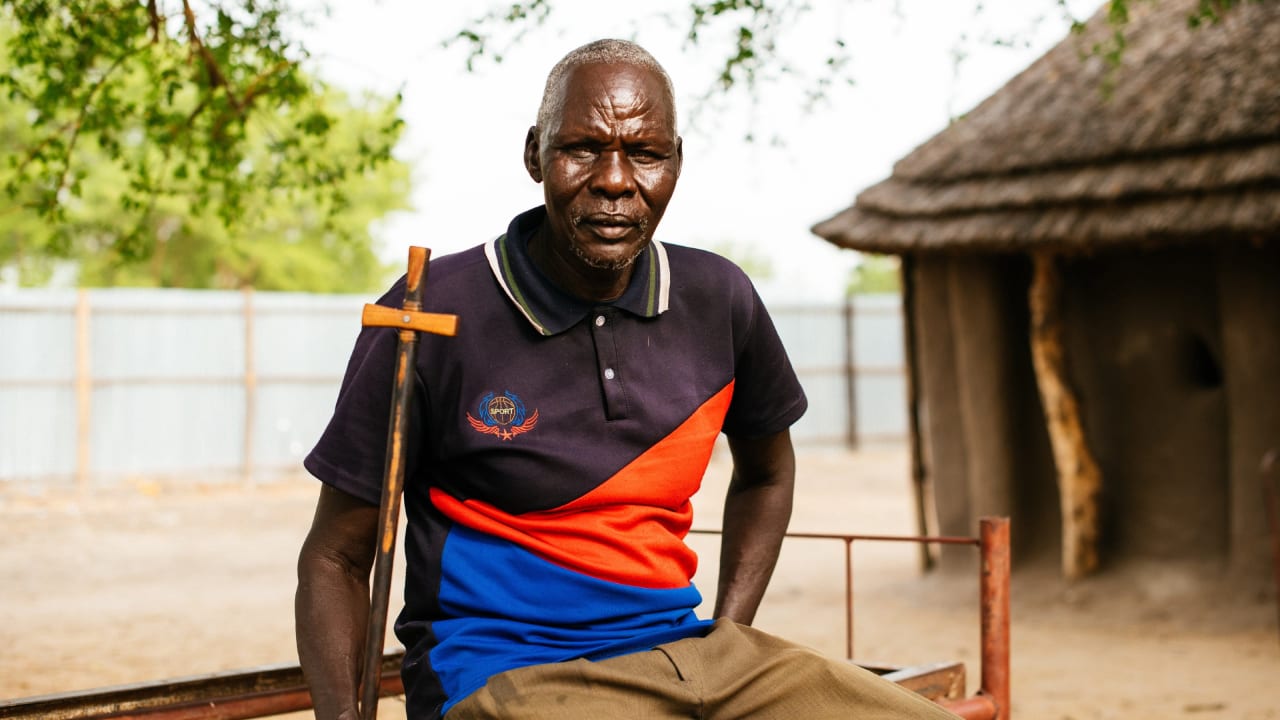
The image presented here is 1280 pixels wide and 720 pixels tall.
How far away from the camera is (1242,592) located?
6.77 meters

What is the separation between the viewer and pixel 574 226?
6.41 ft

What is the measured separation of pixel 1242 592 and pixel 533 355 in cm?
592

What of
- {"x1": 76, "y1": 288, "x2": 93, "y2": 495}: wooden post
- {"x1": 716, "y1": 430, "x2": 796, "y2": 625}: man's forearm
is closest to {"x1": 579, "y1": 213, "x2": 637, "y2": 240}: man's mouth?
{"x1": 716, "y1": 430, "x2": 796, "y2": 625}: man's forearm

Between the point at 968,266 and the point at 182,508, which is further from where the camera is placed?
the point at 182,508

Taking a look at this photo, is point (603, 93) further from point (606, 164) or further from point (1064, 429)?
point (1064, 429)

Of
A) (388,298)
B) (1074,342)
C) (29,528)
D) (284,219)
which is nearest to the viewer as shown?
(388,298)

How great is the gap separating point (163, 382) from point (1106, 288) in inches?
384

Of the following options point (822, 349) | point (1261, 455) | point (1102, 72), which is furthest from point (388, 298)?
point (822, 349)

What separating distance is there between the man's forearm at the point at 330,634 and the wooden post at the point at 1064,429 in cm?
603

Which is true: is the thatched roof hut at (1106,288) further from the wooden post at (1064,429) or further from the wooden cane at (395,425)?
the wooden cane at (395,425)

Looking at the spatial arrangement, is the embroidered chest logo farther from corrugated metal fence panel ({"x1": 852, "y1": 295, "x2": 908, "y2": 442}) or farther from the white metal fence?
corrugated metal fence panel ({"x1": 852, "y1": 295, "x2": 908, "y2": 442})

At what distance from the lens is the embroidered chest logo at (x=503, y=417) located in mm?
1895

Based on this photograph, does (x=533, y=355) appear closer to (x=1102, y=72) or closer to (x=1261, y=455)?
(x=1261, y=455)

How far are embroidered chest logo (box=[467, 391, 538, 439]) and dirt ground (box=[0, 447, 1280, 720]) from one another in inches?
154
